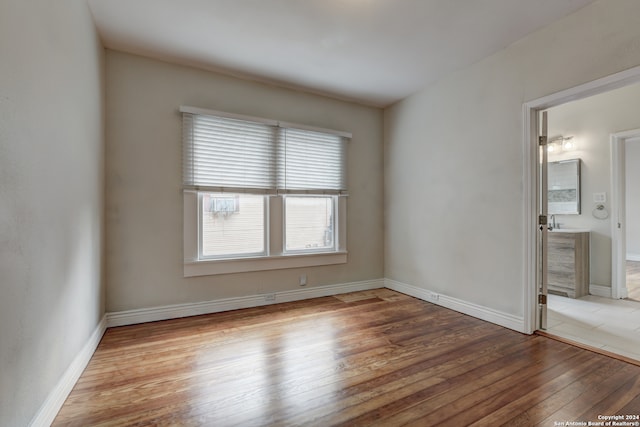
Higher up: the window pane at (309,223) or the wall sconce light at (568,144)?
the wall sconce light at (568,144)

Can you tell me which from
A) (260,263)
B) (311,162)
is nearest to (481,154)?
(311,162)

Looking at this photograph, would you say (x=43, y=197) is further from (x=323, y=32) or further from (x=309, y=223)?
(x=309, y=223)

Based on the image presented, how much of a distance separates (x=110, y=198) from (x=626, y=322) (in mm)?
5322

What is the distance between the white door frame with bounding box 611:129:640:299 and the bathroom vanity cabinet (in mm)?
271

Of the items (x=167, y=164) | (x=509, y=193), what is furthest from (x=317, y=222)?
(x=509, y=193)

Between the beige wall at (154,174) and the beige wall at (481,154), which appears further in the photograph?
the beige wall at (154,174)

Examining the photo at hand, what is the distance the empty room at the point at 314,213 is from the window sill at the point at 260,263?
1.1 inches

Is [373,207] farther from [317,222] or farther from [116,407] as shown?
[116,407]

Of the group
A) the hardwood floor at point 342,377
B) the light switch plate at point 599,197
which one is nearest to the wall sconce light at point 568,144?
the light switch plate at point 599,197

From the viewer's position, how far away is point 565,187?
15.2 feet

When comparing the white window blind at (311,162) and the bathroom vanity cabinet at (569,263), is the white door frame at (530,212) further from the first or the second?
the white window blind at (311,162)

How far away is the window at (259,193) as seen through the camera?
3.36 m

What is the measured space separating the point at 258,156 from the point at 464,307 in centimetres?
295

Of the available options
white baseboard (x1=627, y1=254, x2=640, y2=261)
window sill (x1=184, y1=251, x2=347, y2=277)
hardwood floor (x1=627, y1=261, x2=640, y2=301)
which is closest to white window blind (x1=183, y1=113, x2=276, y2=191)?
window sill (x1=184, y1=251, x2=347, y2=277)
